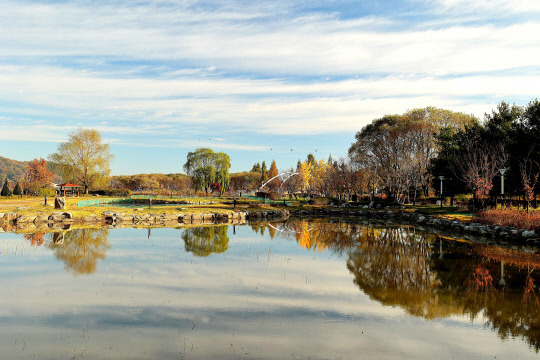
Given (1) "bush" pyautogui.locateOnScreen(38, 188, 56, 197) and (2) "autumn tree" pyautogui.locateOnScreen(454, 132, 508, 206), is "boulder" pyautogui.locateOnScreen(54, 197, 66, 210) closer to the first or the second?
(1) "bush" pyautogui.locateOnScreen(38, 188, 56, 197)

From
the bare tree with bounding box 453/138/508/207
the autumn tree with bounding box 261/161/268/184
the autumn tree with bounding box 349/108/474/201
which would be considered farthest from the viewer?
the autumn tree with bounding box 261/161/268/184

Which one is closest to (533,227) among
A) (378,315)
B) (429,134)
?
(378,315)

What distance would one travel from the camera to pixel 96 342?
8375 millimetres

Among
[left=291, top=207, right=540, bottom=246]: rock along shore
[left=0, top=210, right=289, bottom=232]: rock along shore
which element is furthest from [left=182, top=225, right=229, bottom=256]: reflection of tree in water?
[left=291, top=207, right=540, bottom=246]: rock along shore

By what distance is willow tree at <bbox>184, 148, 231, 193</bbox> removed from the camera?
83.2 m

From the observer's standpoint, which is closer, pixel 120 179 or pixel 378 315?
pixel 378 315

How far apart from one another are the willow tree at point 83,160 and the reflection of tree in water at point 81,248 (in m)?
44.9

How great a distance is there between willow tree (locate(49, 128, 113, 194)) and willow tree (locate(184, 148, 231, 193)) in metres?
19.1

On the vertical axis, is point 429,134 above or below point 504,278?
above

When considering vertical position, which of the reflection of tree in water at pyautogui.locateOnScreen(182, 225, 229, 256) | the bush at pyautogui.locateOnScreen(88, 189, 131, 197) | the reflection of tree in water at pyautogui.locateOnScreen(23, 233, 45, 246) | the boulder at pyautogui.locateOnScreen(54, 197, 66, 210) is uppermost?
the bush at pyautogui.locateOnScreen(88, 189, 131, 197)

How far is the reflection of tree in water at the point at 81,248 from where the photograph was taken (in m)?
16.0

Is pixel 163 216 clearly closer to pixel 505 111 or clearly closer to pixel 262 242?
pixel 262 242

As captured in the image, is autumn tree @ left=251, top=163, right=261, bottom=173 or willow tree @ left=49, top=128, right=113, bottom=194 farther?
autumn tree @ left=251, top=163, right=261, bottom=173

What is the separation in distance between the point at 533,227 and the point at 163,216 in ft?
95.2
